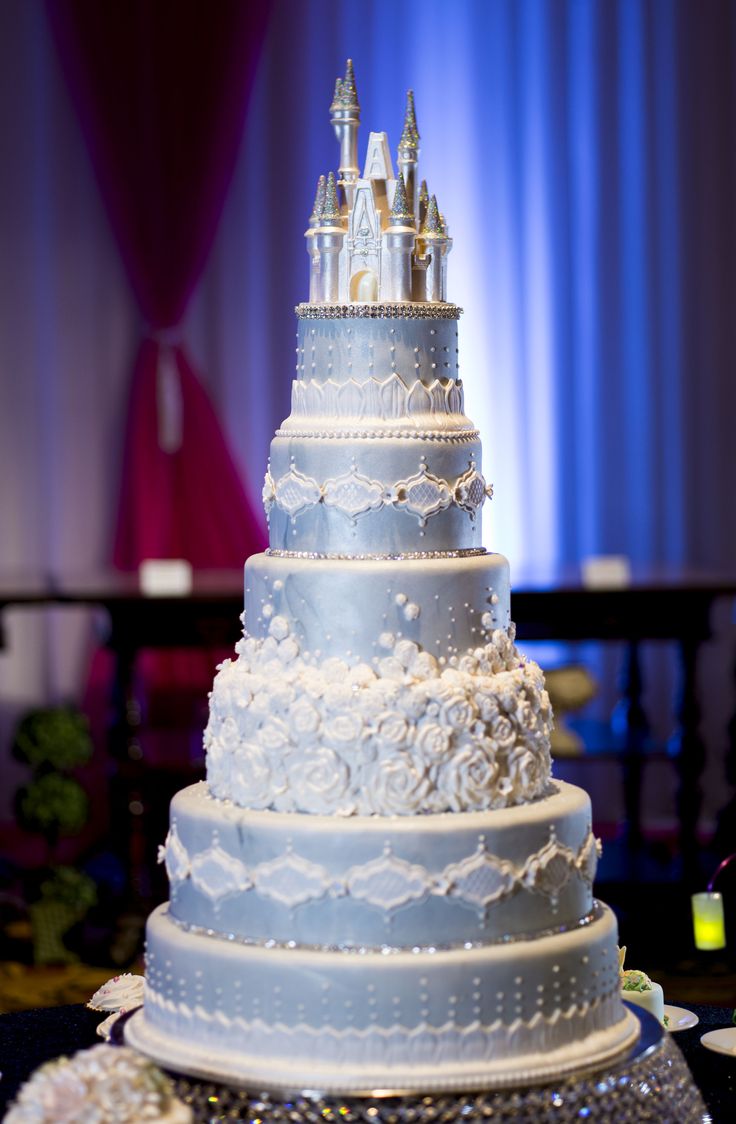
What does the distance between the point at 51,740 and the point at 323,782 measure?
359 cm

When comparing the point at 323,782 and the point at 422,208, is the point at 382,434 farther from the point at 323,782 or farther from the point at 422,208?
the point at 323,782

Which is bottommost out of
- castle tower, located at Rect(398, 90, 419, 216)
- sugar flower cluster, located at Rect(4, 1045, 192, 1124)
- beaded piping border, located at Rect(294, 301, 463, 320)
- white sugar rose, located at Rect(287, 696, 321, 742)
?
Answer: sugar flower cluster, located at Rect(4, 1045, 192, 1124)

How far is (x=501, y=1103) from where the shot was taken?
211 centimetres

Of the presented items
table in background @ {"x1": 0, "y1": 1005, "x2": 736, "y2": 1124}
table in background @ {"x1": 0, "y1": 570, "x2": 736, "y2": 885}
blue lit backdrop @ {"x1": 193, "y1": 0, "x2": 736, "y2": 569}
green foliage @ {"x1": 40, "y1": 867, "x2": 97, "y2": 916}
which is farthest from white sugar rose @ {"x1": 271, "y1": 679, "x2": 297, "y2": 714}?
blue lit backdrop @ {"x1": 193, "y1": 0, "x2": 736, "y2": 569}

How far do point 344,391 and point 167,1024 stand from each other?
836 mm

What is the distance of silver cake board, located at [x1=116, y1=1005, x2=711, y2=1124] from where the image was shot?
208 cm

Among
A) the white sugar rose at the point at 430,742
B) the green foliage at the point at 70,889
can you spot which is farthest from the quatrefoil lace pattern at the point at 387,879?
the green foliage at the point at 70,889

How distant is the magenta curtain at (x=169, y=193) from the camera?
7121mm

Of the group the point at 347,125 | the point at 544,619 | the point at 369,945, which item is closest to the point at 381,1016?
the point at 369,945

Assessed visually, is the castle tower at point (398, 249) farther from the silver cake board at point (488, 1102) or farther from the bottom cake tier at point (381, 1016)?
the silver cake board at point (488, 1102)

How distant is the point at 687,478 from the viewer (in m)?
7.44

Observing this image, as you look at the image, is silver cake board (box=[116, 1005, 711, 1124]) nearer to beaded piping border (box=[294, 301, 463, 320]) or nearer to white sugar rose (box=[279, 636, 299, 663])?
white sugar rose (box=[279, 636, 299, 663])

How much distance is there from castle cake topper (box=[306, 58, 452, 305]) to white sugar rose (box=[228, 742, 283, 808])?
587 mm

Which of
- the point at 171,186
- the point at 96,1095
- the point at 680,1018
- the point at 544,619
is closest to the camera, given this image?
the point at 96,1095
